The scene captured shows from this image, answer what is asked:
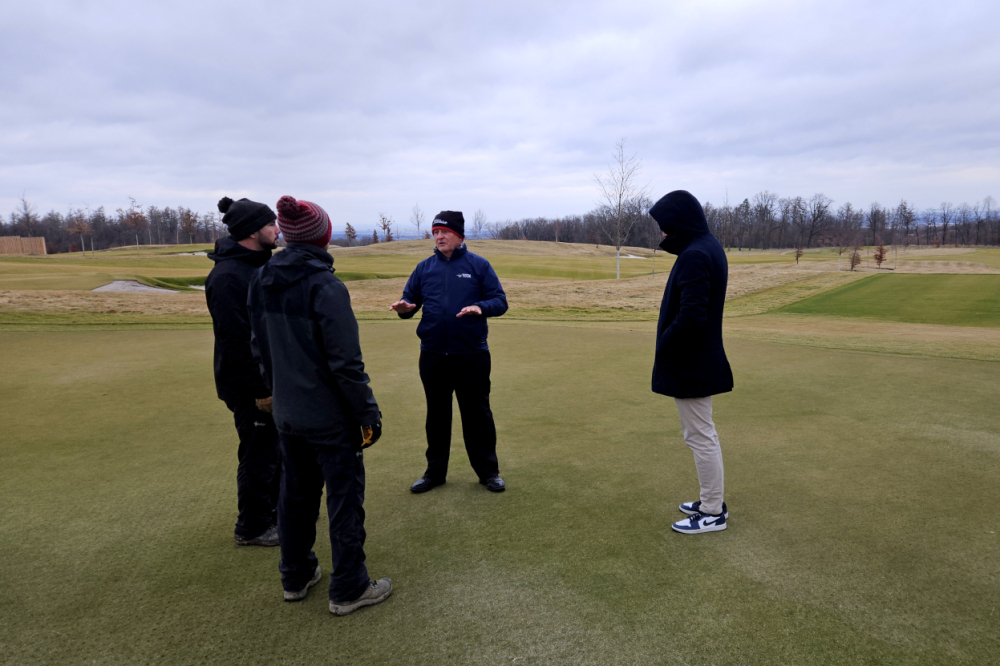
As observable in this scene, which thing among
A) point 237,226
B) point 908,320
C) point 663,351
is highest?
point 237,226

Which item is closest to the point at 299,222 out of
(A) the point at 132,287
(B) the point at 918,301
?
(B) the point at 918,301

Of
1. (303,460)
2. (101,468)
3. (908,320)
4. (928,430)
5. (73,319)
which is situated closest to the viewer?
(303,460)

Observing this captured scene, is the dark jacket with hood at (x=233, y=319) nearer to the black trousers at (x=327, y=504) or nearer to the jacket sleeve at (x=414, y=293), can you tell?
the black trousers at (x=327, y=504)

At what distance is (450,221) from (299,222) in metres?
1.68

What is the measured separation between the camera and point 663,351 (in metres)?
3.76

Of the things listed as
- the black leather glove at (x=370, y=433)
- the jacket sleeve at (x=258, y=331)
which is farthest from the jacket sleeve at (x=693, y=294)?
the jacket sleeve at (x=258, y=331)

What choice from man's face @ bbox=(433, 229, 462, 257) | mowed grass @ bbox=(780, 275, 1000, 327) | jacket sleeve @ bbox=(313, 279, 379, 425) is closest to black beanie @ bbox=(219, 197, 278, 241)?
jacket sleeve @ bbox=(313, 279, 379, 425)

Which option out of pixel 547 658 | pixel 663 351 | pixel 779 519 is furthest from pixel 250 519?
pixel 779 519

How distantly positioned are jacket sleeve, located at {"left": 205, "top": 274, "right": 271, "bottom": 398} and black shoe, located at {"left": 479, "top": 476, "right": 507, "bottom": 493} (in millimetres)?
1820

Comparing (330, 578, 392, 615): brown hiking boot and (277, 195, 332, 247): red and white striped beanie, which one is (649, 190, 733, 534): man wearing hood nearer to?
(330, 578, 392, 615): brown hiking boot

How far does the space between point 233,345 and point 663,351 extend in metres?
2.74

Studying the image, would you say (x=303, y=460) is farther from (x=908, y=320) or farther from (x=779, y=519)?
(x=908, y=320)

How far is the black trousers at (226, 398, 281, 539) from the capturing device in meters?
3.62

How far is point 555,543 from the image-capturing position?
3486 mm
